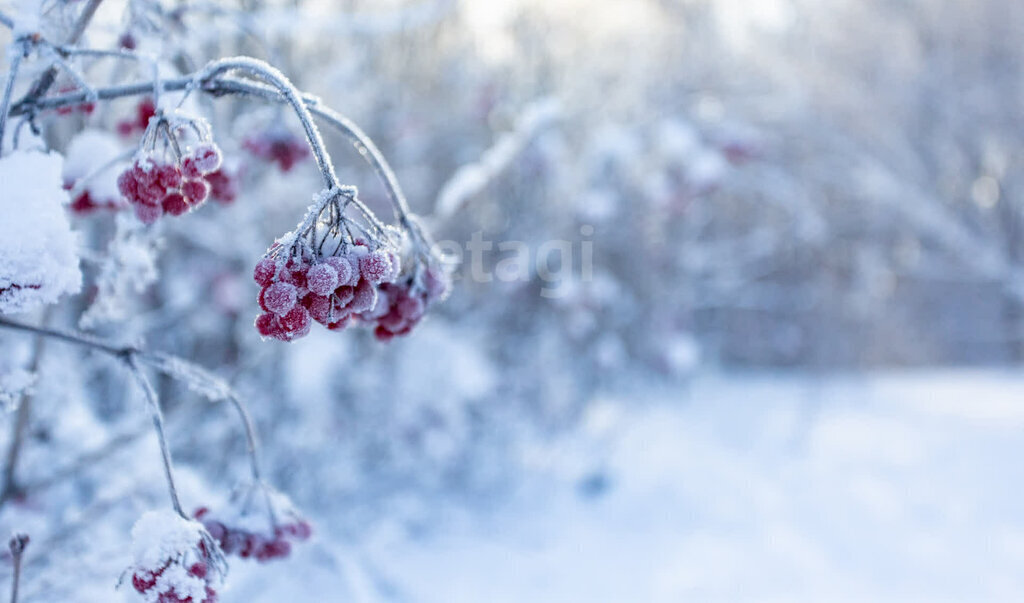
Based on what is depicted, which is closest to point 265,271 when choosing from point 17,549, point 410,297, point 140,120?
point 410,297

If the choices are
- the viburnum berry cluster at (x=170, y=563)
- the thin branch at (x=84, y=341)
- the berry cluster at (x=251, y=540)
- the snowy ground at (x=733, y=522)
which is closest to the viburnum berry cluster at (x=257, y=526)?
the berry cluster at (x=251, y=540)

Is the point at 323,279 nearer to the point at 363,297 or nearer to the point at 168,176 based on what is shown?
the point at 363,297

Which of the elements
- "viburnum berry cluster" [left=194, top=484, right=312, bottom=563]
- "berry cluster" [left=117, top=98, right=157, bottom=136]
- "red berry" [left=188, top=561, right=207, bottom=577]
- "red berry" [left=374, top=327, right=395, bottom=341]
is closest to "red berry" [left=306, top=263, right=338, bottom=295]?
"red berry" [left=374, top=327, right=395, bottom=341]

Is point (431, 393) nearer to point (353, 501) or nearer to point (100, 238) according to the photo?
point (353, 501)

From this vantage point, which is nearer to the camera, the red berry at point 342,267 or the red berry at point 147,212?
the red berry at point 342,267

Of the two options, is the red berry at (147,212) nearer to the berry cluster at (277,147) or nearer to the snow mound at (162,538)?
the snow mound at (162,538)

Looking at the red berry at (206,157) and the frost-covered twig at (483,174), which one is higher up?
the frost-covered twig at (483,174)
